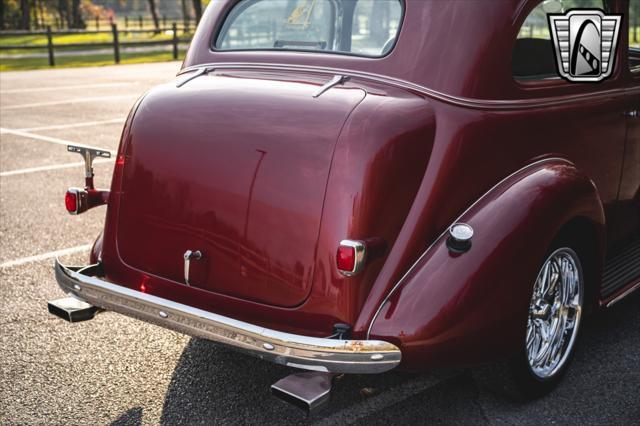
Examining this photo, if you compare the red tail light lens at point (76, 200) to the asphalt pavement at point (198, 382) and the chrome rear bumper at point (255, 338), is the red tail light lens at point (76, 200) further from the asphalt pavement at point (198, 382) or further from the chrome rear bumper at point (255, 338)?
the asphalt pavement at point (198, 382)

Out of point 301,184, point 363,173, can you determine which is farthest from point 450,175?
point 301,184

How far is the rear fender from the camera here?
3.06 metres

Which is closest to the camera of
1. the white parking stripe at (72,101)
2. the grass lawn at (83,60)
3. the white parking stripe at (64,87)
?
the white parking stripe at (72,101)

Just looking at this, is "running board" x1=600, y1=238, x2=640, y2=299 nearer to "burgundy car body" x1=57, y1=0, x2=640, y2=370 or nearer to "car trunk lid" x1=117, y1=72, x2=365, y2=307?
"burgundy car body" x1=57, y1=0, x2=640, y2=370

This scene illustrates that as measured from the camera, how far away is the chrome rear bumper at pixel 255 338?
2955mm

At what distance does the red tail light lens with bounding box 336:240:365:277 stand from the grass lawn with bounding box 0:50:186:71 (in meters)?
19.4

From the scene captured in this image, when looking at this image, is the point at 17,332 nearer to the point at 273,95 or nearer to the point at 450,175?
the point at 273,95

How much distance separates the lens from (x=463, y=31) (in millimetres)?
3516

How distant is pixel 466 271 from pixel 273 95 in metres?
1.10

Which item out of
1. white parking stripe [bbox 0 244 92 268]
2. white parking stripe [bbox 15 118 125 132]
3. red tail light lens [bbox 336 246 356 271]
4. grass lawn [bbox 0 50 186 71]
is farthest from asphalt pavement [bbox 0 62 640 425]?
grass lawn [bbox 0 50 186 71]

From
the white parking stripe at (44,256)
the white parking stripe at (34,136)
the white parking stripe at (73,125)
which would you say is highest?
the white parking stripe at (44,256)

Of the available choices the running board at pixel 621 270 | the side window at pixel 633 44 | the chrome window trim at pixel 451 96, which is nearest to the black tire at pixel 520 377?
the running board at pixel 621 270

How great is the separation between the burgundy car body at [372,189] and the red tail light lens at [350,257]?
0.04 m

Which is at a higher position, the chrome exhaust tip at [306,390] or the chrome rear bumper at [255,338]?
the chrome rear bumper at [255,338]
